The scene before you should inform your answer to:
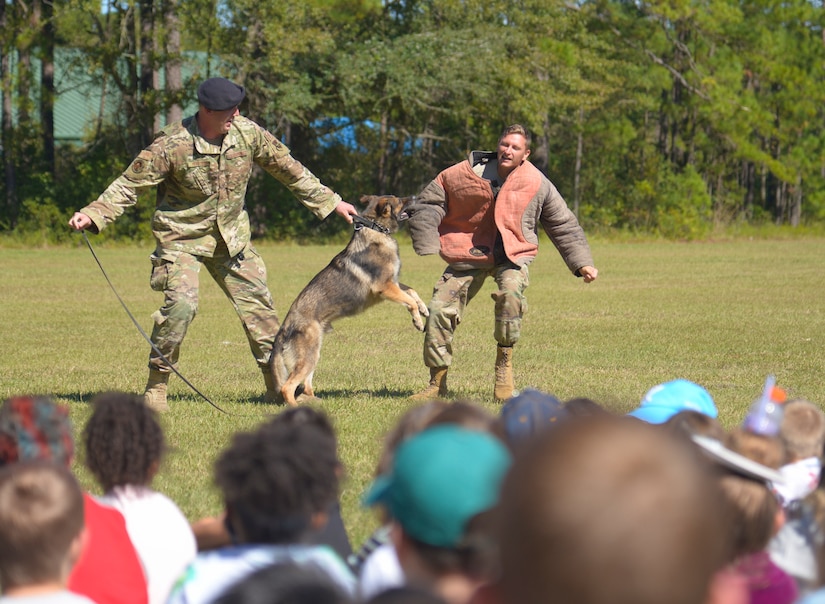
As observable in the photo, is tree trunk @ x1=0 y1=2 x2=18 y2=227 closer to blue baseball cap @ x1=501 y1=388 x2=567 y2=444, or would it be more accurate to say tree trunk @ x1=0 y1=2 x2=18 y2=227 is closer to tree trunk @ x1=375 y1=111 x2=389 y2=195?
tree trunk @ x1=375 y1=111 x2=389 y2=195

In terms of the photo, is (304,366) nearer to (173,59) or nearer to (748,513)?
(748,513)

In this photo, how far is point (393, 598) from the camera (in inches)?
62.5

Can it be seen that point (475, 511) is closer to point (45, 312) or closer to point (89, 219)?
point (89, 219)

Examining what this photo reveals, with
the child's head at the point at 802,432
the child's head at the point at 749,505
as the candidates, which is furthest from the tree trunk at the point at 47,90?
the child's head at the point at 749,505

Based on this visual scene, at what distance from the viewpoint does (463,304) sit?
29.5 ft

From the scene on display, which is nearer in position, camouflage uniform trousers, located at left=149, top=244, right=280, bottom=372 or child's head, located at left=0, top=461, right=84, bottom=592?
child's head, located at left=0, top=461, right=84, bottom=592

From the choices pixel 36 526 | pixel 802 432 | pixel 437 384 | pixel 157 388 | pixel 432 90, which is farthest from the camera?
pixel 432 90

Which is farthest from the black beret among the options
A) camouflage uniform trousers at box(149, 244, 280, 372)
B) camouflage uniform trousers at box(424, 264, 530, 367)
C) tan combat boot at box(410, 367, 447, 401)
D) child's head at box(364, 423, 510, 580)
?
child's head at box(364, 423, 510, 580)

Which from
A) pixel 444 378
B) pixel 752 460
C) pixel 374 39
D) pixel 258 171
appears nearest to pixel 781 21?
pixel 374 39

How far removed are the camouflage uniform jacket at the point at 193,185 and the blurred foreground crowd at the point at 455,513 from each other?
4682 millimetres

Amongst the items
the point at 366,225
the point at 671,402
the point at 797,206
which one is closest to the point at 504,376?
the point at 366,225

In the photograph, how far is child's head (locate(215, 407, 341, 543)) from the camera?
8.63 ft

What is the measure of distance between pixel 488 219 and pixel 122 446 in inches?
223

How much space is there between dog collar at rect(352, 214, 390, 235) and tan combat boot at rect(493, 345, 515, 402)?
5.24ft
